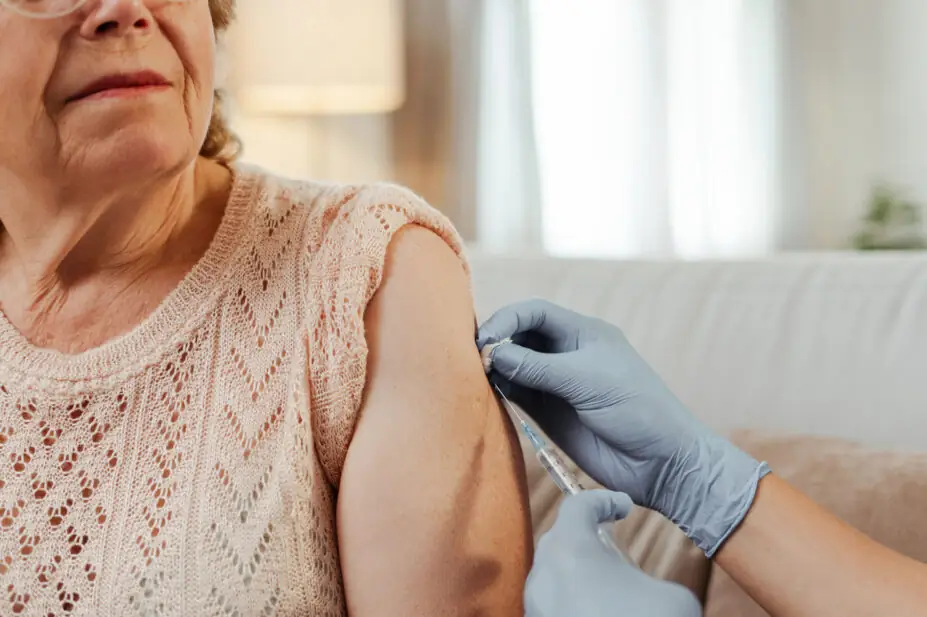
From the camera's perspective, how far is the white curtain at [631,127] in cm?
286

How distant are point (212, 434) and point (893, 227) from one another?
91.2 inches

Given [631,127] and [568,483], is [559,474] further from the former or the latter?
[631,127]

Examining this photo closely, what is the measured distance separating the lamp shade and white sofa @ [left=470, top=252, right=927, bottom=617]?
60.4 inches

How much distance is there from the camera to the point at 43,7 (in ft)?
2.74

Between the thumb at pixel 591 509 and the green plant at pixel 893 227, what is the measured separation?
2146 mm

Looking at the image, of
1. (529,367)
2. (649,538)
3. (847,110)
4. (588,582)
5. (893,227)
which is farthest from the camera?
(847,110)

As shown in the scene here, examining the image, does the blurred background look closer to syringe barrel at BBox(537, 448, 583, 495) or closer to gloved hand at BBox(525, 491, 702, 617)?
syringe barrel at BBox(537, 448, 583, 495)

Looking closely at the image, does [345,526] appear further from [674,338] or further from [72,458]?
[674,338]

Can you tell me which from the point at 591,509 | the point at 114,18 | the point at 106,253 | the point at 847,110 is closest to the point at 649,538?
the point at 591,509

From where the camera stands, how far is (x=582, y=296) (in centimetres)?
151

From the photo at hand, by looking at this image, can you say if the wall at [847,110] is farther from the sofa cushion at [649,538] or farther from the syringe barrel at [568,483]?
the syringe barrel at [568,483]

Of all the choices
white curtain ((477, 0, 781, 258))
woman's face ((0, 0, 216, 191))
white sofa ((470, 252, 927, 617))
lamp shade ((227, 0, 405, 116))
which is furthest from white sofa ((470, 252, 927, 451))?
lamp shade ((227, 0, 405, 116))

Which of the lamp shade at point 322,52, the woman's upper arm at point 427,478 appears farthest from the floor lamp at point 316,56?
the woman's upper arm at point 427,478

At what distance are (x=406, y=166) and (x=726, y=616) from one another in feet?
8.66
